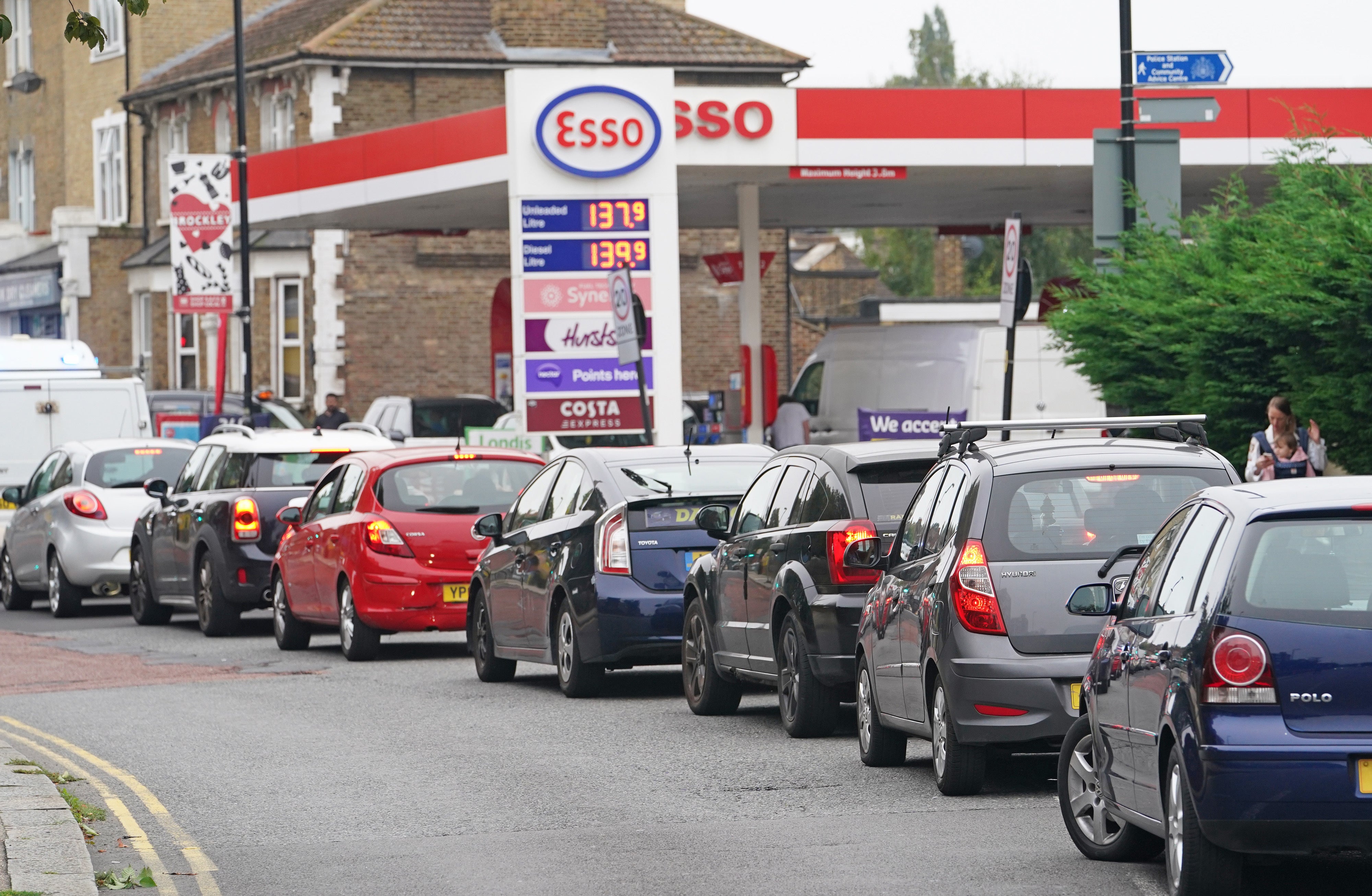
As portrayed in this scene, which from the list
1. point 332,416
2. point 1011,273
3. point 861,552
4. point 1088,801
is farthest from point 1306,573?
point 332,416

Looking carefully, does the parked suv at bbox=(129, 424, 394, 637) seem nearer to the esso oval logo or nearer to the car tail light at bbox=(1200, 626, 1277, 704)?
the esso oval logo

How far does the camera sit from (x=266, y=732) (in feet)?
42.1

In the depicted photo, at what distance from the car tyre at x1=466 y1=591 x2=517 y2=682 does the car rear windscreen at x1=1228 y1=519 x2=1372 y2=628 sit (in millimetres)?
9515

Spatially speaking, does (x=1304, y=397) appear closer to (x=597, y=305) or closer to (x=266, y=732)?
(x=266, y=732)

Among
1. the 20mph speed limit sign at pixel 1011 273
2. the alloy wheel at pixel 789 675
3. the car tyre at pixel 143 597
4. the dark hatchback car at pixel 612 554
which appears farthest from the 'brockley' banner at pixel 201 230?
the alloy wheel at pixel 789 675

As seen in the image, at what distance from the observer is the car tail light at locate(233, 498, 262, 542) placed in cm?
1973

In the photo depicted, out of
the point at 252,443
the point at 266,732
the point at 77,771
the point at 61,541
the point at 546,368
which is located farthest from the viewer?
the point at 546,368

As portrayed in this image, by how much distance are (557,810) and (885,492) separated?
273 centimetres

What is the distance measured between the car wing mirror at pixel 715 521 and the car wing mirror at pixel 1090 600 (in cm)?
504

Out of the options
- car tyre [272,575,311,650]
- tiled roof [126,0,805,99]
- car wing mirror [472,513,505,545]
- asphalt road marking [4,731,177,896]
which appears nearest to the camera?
asphalt road marking [4,731,177,896]

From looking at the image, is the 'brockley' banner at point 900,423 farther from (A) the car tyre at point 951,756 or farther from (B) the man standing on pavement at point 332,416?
(A) the car tyre at point 951,756

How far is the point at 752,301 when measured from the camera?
105 ft

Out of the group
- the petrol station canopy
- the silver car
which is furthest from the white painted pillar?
the silver car

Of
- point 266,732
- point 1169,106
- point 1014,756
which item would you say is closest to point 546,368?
point 1169,106
